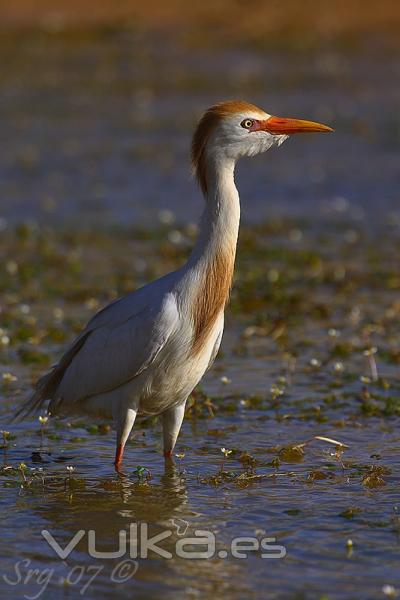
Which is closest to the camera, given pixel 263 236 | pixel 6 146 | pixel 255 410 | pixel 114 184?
pixel 255 410

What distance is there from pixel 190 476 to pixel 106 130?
14.2 m

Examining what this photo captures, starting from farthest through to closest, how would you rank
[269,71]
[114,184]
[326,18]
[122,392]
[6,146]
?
[326,18] < [269,71] < [6,146] < [114,184] < [122,392]

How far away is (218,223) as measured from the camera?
22.7ft

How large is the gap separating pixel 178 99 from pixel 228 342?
13.2 meters

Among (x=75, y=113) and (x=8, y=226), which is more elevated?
(x=75, y=113)

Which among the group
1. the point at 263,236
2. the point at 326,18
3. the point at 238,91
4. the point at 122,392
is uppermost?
the point at 326,18

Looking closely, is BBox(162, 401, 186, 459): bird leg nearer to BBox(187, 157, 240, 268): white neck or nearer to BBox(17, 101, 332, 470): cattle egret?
BBox(17, 101, 332, 470): cattle egret

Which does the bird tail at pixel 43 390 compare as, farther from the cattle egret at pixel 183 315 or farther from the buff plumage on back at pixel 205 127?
the buff plumage on back at pixel 205 127

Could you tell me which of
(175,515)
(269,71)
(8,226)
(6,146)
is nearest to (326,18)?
(269,71)

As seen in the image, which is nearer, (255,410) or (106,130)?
(255,410)

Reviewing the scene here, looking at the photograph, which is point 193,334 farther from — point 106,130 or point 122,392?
point 106,130

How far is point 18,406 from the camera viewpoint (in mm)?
8484

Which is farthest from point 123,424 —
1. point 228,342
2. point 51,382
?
point 228,342

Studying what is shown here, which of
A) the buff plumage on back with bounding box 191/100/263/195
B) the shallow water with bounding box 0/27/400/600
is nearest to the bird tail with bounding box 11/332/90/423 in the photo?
the shallow water with bounding box 0/27/400/600
